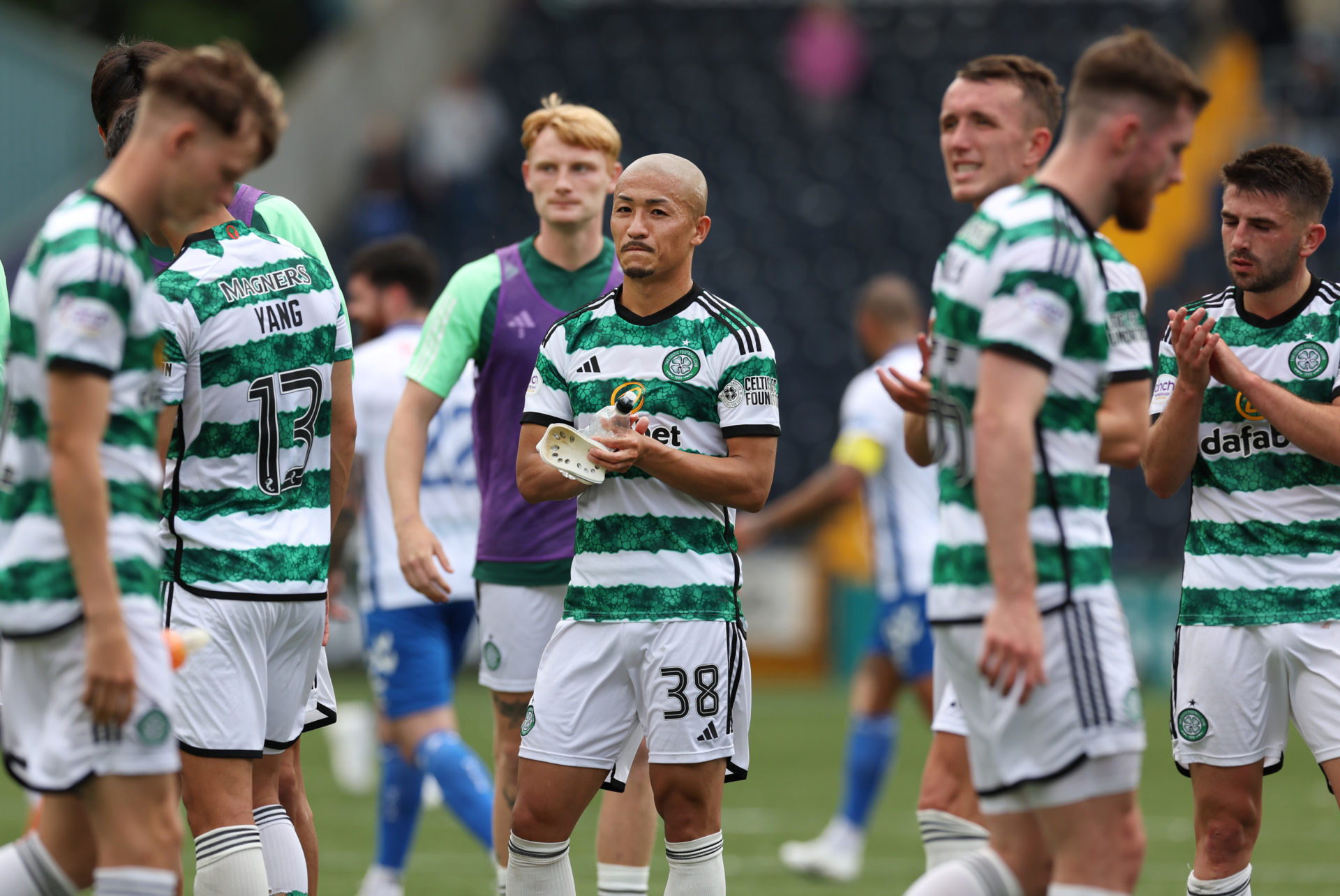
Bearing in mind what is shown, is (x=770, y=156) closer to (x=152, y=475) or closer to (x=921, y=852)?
(x=921, y=852)

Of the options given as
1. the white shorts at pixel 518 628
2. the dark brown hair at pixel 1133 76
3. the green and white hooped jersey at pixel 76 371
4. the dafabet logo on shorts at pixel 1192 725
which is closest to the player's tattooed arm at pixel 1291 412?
the dafabet logo on shorts at pixel 1192 725

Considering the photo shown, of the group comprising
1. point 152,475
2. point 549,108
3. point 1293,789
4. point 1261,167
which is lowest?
point 1293,789

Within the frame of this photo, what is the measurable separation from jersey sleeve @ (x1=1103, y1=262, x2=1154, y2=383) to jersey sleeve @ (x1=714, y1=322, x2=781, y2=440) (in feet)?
3.60

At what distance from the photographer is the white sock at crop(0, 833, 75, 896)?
385 cm

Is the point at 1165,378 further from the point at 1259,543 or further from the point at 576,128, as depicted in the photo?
the point at 576,128

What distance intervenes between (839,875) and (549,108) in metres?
4.20

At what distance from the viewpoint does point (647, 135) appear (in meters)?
21.8

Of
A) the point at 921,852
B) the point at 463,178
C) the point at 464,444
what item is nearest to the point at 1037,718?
the point at 464,444

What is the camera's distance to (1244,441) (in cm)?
514

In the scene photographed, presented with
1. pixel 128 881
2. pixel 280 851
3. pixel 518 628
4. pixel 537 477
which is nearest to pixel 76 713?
pixel 128 881

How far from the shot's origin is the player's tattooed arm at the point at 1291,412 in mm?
4855

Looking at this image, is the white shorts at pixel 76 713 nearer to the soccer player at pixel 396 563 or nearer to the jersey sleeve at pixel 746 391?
the jersey sleeve at pixel 746 391

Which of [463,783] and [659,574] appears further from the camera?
[463,783]

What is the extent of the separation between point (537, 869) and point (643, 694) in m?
0.63
